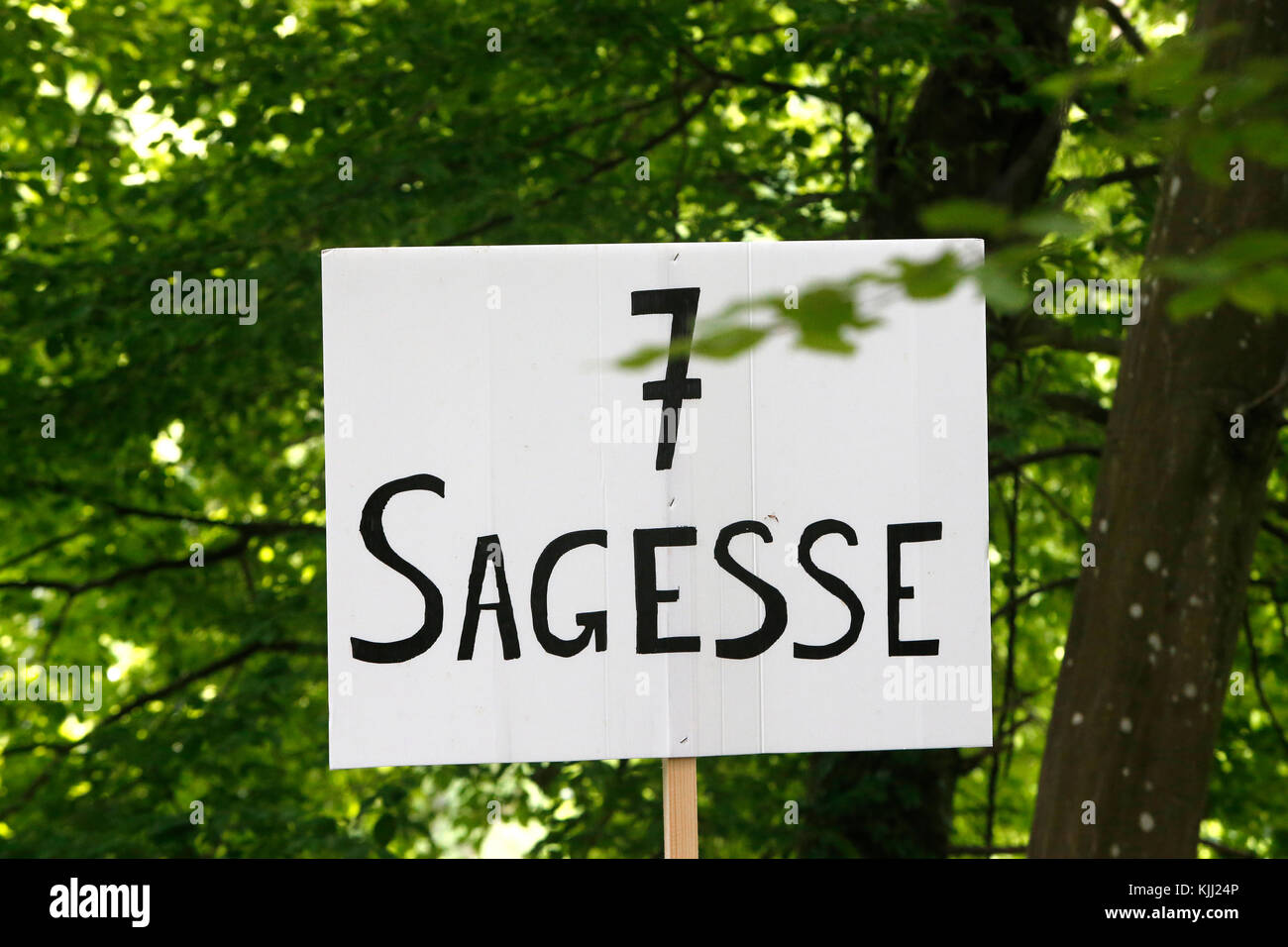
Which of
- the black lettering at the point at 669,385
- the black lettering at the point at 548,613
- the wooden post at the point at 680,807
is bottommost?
the wooden post at the point at 680,807

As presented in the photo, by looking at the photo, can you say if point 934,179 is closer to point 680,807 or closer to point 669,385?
point 669,385

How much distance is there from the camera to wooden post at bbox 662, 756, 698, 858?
2307 mm

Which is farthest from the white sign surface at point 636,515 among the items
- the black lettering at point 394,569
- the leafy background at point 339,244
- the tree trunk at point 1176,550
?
the leafy background at point 339,244

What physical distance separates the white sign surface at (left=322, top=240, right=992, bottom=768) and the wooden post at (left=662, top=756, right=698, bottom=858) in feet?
0.17

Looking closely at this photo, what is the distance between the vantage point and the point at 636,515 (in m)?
2.29

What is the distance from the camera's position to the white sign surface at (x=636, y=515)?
226cm

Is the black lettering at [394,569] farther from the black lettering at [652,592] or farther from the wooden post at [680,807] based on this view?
the wooden post at [680,807]

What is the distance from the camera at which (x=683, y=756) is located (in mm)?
2285

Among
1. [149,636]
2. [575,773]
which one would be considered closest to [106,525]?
[149,636]

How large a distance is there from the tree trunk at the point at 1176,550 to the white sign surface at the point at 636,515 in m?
1.50

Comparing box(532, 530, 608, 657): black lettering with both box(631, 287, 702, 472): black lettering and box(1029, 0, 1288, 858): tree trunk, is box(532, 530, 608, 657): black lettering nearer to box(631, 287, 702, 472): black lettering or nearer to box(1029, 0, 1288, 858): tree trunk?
box(631, 287, 702, 472): black lettering

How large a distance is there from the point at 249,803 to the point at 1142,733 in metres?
3.00

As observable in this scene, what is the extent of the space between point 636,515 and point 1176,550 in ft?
6.44

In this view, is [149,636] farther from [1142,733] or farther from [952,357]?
[952,357]
